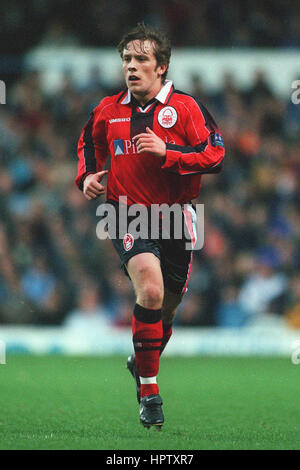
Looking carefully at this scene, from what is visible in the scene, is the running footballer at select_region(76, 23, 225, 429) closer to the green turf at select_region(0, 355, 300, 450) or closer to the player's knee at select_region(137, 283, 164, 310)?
the player's knee at select_region(137, 283, 164, 310)

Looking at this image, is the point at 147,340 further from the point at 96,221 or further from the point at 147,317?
the point at 96,221

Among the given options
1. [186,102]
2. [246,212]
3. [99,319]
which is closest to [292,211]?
[246,212]

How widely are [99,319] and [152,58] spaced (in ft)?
22.9

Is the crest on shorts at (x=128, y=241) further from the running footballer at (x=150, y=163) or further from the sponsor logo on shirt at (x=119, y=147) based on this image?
the sponsor logo on shirt at (x=119, y=147)

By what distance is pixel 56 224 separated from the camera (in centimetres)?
1277

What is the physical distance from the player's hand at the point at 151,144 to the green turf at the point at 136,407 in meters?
1.57

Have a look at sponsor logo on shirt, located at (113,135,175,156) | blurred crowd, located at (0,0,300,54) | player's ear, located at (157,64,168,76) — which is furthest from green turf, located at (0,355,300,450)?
blurred crowd, located at (0,0,300,54)

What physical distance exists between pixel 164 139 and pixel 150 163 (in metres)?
0.17

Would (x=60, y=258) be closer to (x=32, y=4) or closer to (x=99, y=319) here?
(x=99, y=319)

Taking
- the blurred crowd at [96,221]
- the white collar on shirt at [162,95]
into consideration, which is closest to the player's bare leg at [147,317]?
the white collar on shirt at [162,95]

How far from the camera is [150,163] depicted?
5.49 metres

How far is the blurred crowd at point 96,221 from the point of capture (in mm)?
12062

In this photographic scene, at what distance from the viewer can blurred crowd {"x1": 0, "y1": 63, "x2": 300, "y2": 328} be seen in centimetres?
1206

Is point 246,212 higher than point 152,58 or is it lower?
lower
